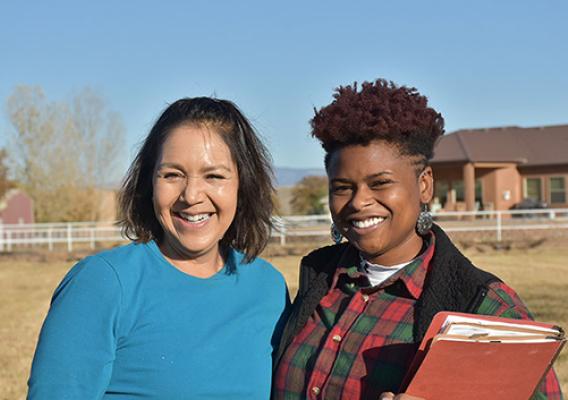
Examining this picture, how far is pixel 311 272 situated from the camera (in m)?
3.08

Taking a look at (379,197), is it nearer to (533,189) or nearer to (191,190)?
(191,190)

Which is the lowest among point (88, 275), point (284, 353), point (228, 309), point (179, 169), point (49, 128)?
point (284, 353)

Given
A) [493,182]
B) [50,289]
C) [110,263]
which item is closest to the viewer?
[110,263]

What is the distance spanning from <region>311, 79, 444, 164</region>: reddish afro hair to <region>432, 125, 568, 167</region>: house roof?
107ft

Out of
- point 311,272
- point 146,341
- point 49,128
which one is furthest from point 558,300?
point 49,128

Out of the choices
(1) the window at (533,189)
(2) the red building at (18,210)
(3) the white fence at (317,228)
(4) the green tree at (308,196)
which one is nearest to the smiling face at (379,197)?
(3) the white fence at (317,228)

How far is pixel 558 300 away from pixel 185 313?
10.2 metres

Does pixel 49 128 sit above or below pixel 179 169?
above

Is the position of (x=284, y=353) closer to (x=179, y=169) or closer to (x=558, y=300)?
(x=179, y=169)

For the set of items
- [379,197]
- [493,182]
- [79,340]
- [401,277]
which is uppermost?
[379,197]

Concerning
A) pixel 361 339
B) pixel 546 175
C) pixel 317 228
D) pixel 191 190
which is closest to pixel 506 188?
pixel 546 175

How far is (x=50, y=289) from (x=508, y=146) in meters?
28.8

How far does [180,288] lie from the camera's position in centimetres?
262

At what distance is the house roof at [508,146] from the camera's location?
36.2 metres
